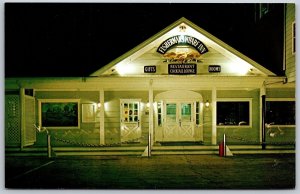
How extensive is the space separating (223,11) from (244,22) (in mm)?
1075

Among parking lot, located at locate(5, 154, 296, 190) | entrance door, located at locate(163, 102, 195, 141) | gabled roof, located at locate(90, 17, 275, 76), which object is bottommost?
parking lot, located at locate(5, 154, 296, 190)

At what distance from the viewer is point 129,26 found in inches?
583

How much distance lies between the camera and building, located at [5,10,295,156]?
12.3 m

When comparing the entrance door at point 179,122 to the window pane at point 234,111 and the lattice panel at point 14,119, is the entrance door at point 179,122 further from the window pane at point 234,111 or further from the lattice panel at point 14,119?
the lattice panel at point 14,119

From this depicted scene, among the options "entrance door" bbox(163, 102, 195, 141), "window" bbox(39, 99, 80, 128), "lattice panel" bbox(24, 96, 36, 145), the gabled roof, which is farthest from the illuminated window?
"lattice panel" bbox(24, 96, 36, 145)

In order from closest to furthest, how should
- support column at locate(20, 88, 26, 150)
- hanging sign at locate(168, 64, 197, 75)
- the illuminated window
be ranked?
hanging sign at locate(168, 64, 197, 75)
support column at locate(20, 88, 26, 150)
the illuminated window

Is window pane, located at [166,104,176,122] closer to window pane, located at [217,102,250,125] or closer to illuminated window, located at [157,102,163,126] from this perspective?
illuminated window, located at [157,102,163,126]

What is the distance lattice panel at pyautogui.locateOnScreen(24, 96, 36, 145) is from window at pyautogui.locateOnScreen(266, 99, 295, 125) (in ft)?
30.9

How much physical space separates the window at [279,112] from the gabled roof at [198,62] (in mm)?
2595

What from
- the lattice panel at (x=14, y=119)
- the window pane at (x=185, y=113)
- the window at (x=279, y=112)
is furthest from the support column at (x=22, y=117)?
the window at (x=279, y=112)

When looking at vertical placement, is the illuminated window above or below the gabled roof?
below

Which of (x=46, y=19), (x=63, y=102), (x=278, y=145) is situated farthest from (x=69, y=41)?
(x=278, y=145)

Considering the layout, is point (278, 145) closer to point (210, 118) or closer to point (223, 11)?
point (210, 118)

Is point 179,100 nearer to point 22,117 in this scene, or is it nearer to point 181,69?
point 181,69
